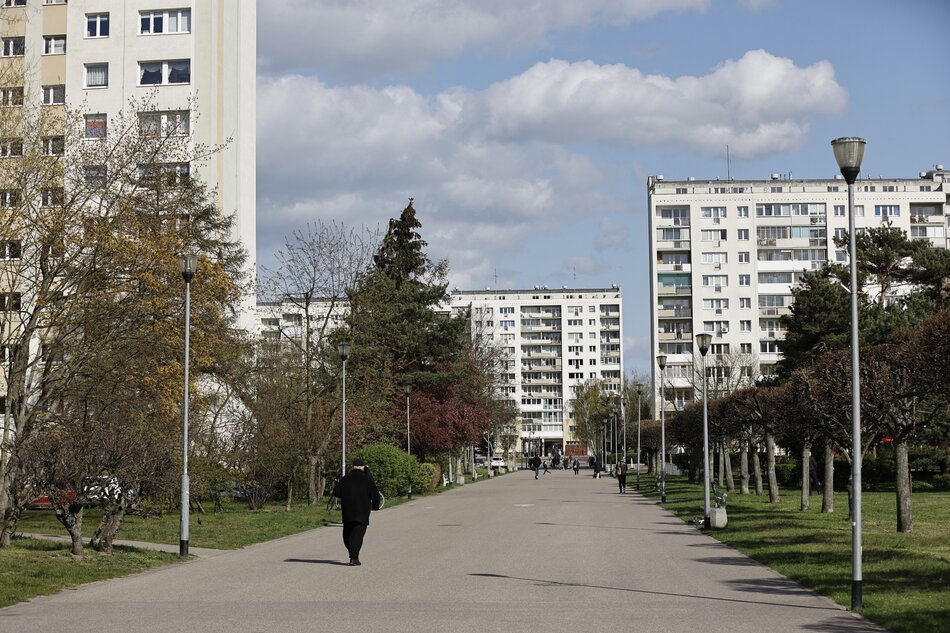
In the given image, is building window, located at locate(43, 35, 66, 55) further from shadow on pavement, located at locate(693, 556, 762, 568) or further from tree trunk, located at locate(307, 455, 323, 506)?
shadow on pavement, located at locate(693, 556, 762, 568)

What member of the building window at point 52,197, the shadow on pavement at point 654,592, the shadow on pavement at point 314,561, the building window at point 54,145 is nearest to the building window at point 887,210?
the building window at point 54,145

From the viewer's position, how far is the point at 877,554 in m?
18.4

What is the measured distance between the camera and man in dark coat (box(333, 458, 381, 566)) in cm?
1872

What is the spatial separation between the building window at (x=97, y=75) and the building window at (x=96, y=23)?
1741 millimetres

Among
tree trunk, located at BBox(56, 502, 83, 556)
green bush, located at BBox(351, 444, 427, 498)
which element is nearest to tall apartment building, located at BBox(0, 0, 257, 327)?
green bush, located at BBox(351, 444, 427, 498)

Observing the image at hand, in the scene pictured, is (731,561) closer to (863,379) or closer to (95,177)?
(863,379)

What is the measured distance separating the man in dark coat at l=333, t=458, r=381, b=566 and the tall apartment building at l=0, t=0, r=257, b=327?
3764 centimetres

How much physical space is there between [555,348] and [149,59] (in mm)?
128118

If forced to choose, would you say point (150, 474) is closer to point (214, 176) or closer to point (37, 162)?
point (37, 162)

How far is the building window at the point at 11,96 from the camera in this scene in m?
23.2

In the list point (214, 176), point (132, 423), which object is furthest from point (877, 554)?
point (214, 176)

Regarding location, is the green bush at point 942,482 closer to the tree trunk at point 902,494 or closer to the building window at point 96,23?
the tree trunk at point 902,494

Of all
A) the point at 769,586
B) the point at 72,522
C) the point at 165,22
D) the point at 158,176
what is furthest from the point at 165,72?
the point at 769,586

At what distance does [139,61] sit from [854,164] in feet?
161
